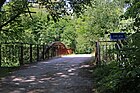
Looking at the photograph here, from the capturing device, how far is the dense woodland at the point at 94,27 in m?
7.64

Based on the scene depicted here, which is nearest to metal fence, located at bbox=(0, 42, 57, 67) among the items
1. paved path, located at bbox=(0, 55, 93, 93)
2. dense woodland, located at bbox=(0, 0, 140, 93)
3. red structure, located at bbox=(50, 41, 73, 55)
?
dense woodland, located at bbox=(0, 0, 140, 93)

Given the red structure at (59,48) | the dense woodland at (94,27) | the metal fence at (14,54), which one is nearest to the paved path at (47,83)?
the dense woodland at (94,27)

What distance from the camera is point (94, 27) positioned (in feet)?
93.0

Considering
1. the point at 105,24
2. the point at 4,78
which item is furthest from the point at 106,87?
the point at 105,24

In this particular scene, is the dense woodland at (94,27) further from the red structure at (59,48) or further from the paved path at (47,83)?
the red structure at (59,48)

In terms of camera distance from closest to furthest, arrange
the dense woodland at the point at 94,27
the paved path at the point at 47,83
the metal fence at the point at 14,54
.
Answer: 1. the dense woodland at the point at 94,27
2. the paved path at the point at 47,83
3. the metal fence at the point at 14,54

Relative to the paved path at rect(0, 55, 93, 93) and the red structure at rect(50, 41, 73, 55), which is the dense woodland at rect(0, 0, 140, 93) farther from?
the red structure at rect(50, 41, 73, 55)

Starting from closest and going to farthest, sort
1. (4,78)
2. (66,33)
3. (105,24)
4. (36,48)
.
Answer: (4,78), (36,48), (105,24), (66,33)

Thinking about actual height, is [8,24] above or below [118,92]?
above

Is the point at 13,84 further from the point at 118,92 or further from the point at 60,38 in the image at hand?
the point at 60,38

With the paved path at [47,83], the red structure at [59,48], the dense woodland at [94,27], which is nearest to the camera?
the dense woodland at [94,27]

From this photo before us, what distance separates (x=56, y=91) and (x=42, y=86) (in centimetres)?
95

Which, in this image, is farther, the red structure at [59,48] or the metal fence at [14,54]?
the red structure at [59,48]

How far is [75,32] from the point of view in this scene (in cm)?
4728
